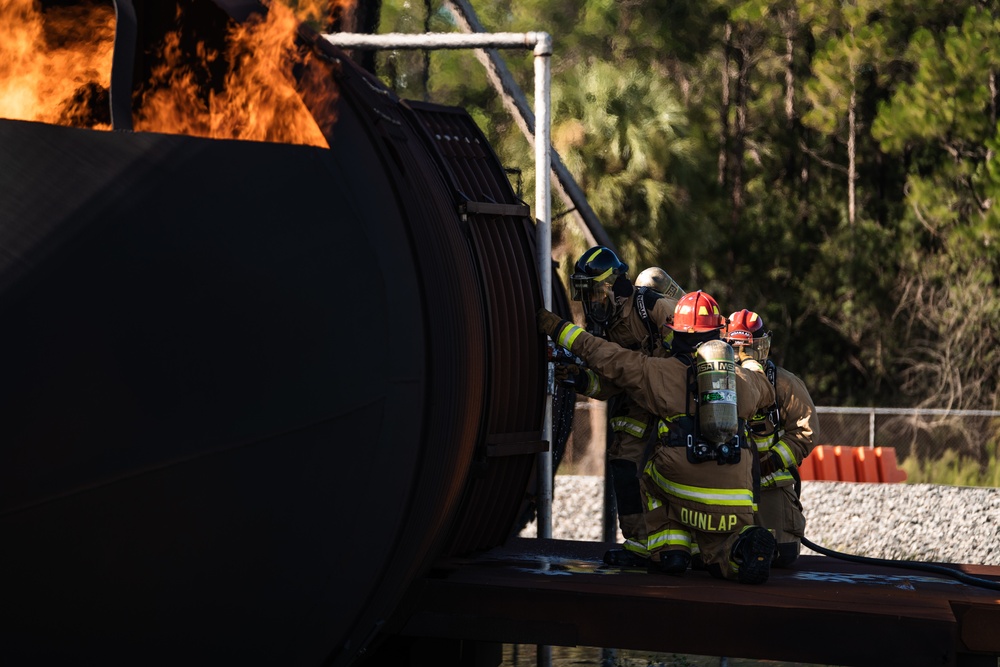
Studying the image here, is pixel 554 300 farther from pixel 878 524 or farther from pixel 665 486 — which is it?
pixel 878 524

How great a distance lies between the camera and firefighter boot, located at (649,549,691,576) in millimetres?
6895

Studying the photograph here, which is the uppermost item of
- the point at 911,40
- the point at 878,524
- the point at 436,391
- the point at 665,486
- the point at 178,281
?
the point at 911,40

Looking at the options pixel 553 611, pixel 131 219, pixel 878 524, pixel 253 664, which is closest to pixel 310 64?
pixel 131 219

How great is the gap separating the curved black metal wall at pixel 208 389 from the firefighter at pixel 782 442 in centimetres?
352

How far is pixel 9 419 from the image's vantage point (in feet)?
14.1

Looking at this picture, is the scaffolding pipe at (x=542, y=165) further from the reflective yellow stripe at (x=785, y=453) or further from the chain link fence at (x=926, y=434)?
the chain link fence at (x=926, y=434)

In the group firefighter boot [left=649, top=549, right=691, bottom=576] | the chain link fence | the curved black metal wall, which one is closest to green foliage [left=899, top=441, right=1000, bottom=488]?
the chain link fence

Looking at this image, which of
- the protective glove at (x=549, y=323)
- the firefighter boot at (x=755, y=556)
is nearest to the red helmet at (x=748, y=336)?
the protective glove at (x=549, y=323)

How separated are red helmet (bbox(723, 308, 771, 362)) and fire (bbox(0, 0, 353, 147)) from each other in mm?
3929

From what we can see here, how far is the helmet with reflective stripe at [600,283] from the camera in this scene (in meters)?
8.03

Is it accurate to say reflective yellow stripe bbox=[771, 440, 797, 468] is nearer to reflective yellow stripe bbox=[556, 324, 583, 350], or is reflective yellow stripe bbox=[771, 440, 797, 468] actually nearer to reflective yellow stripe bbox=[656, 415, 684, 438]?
reflective yellow stripe bbox=[656, 415, 684, 438]

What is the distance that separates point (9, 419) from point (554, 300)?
5622 millimetres

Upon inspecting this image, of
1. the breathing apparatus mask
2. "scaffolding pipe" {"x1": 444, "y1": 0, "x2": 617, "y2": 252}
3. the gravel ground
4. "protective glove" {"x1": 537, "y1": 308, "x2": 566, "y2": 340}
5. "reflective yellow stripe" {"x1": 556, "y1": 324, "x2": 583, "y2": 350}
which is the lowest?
the gravel ground

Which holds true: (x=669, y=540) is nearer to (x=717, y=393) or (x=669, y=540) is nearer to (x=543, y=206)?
(x=717, y=393)
